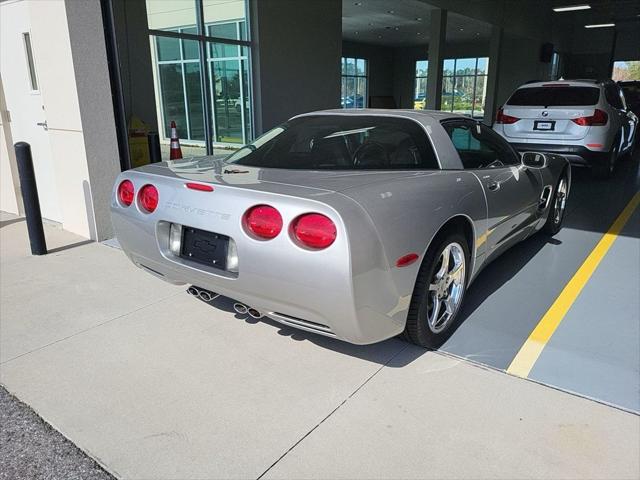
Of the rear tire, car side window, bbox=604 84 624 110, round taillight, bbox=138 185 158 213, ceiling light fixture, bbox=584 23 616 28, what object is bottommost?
the rear tire

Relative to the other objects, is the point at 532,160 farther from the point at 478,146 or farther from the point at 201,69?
the point at 201,69

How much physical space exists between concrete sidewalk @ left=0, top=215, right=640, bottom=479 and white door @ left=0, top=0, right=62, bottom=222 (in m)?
3.01

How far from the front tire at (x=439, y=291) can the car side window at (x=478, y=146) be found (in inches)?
26.7

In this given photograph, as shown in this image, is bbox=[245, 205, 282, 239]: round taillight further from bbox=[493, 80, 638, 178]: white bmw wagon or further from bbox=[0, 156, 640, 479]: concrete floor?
bbox=[493, 80, 638, 178]: white bmw wagon

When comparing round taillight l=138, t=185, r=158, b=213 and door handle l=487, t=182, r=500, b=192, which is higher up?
round taillight l=138, t=185, r=158, b=213

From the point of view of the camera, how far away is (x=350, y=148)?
351cm

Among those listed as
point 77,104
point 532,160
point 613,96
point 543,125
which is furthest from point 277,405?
point 613,96

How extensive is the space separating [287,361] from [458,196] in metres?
1.45

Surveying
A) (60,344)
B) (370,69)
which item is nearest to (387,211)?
(60,344)

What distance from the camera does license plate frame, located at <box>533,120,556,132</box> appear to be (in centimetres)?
813

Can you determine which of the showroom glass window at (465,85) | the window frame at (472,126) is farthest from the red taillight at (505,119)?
the showroom glass window at (465,85)

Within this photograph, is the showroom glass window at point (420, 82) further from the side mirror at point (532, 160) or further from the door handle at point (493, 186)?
the door handle at point (493, 186)

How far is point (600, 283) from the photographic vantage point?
4.28 meters

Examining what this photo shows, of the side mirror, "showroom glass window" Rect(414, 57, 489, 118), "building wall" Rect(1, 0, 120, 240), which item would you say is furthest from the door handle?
"showroom glass window" Rect(414, 57, 489, 118)
